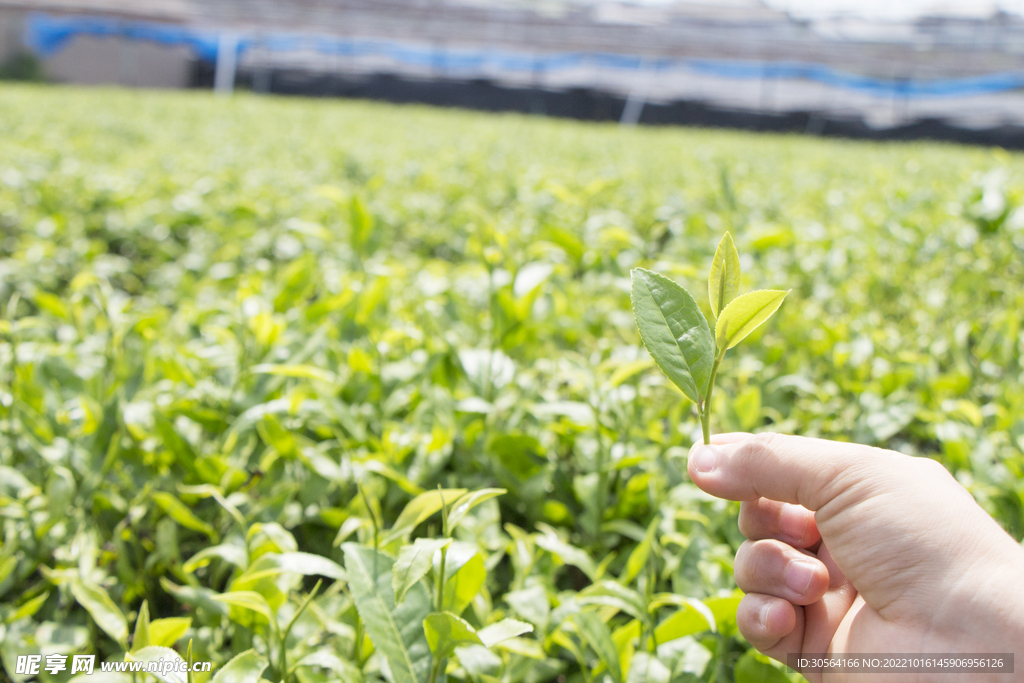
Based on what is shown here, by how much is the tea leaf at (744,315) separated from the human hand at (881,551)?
174mm

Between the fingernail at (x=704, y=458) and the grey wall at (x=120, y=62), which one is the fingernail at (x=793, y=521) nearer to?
the fingernail at (x=704, y=458)

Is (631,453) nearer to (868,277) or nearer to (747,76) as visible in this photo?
(868,277)

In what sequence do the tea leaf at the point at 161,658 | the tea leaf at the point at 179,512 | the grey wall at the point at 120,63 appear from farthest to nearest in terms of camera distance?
the grey wall at the point at 120,63, the tea leaf at the point at 179,512, the tea leaf at the point at 161,658

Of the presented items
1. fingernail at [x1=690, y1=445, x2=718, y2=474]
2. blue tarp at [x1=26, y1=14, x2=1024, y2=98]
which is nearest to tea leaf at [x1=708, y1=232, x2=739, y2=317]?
fingernail at [x1=690, y1=445, x2=718, y2=474]

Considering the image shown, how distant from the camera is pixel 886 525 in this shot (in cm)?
71

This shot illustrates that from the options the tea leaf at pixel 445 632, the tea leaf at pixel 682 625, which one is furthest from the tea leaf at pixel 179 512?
the tea leaf at pixel 682 625

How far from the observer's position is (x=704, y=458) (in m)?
0.76

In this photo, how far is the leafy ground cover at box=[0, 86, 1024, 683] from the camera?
3.01 feet

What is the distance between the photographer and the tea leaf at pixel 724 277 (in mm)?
624

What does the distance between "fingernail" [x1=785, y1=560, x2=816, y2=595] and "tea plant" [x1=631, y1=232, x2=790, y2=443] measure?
31 centimetres

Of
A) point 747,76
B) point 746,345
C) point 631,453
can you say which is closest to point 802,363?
point 746,345

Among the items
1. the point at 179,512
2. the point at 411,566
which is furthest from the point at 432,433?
the point at 411,566

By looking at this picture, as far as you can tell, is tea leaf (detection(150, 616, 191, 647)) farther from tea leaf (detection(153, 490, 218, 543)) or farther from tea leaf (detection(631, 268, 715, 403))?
tea leaf (detection(631, 268, 715, 403))

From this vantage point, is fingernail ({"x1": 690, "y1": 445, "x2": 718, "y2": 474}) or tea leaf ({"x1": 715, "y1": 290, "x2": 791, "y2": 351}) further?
fingernail ({"x1": 690, "y1": 445, "x2": 718, "y2": 474})
